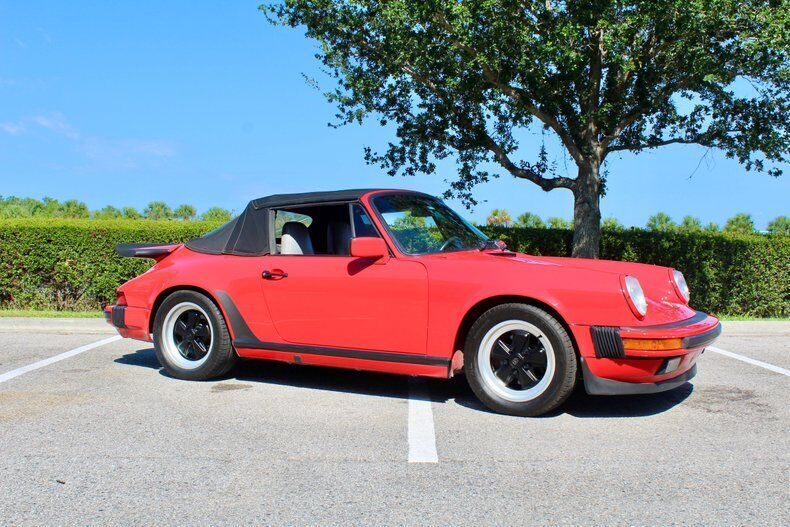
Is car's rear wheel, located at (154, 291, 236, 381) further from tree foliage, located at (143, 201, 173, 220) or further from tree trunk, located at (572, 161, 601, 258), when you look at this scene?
tree foliage, located at (143, 201, 173, 220)

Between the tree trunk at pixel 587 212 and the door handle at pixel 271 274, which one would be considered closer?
the door handle at pixel 271 274

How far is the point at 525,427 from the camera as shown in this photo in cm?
464

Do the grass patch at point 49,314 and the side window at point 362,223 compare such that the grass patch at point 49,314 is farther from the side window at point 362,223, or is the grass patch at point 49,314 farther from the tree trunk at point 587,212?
the tree trunk at point 587,212

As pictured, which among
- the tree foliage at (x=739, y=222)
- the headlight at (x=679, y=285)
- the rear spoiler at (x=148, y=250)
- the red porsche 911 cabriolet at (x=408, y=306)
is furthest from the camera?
the tree foliage at (x=739, y=222)

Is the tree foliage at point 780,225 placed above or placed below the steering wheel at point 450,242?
above

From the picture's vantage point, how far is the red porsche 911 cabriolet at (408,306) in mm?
4633

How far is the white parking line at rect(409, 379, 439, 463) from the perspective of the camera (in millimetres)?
4074

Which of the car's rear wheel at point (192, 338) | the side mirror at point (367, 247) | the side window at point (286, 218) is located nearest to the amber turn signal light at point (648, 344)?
the side mirror at point (367, 247)

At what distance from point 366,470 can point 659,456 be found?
1.75 meters

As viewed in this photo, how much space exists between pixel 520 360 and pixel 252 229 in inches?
102

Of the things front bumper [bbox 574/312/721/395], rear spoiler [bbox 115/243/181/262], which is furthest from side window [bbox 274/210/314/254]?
front bumper [bbox 574/312/721/395]

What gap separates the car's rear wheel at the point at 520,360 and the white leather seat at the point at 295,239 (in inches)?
69.3

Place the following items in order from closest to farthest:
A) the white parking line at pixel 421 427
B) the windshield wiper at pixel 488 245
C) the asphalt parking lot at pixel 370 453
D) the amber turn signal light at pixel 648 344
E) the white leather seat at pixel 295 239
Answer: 1. the asphalt parking lot at pixel 370 453
2. the white parking line at pixel 421 427
3. the amber turn signal light at pixel 648 344
4. the windshield wiper at pixel 488 245
5. the white leather seat at pixel 295 239

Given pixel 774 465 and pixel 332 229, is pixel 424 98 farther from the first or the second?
pixel 774 465
